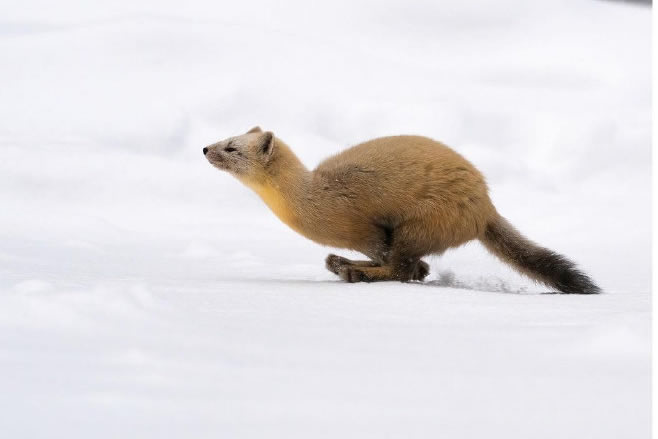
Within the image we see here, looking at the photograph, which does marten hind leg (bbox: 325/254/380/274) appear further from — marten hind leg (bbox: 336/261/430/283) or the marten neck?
the marten neck

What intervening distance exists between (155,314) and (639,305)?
81.7 inches

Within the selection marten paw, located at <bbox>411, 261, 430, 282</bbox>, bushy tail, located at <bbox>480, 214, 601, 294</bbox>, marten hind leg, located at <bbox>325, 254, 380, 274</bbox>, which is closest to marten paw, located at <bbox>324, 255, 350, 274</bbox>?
marten hind leg, located at <bbox>325, 254, 380, 274</bbox>

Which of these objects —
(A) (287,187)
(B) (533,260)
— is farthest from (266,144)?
(B) (533,260)

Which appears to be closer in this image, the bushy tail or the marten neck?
the bushy tail

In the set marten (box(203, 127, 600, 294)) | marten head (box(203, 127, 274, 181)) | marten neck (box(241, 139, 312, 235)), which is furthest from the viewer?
marten head (box(203, 127, 274, 181))

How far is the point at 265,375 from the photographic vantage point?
2.46 meters

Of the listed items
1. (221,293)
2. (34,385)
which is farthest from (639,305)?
(34,385)

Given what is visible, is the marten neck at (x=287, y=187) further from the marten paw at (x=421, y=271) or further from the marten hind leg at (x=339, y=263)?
the marten paw at (x=421, y=271)

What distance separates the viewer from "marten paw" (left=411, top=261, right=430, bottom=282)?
15.4ft

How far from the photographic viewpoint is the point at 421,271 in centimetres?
471

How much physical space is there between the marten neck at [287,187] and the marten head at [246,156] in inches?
1.7

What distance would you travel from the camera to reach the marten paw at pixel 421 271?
185 inches

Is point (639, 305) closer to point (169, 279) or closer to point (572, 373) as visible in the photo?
point (572, 373)

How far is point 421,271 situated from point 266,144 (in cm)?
104
